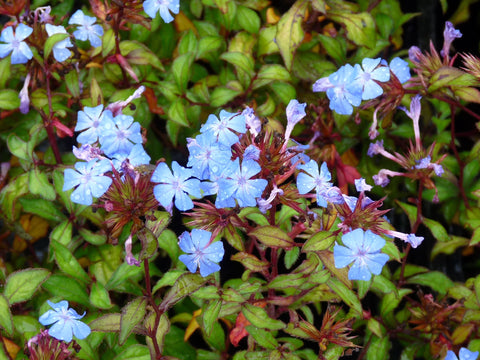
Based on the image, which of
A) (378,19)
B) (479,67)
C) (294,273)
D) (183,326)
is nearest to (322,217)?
(294,273)

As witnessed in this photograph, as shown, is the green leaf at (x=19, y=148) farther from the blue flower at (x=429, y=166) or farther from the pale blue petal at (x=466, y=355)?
the pale blue petal at (x=466, y=355)

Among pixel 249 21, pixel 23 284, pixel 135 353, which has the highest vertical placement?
pixel 249 21

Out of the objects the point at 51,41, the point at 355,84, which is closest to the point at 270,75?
the point at 355,84

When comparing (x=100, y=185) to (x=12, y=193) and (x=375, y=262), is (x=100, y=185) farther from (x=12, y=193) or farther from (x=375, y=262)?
(x=12, y=193)

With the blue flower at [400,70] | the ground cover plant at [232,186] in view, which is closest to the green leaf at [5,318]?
the ground cover plant at [232,186]

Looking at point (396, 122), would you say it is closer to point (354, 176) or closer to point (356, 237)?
point (354, 176)

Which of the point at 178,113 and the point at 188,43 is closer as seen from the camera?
the point at 178,113

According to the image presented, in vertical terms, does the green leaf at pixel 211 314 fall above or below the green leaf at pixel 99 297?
above
